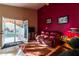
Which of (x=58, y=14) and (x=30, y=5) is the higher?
(x=30, y=5)

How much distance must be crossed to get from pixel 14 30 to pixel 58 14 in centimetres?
50

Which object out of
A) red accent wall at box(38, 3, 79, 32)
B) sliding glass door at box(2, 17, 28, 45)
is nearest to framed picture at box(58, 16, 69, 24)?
red accent wall at box(38, 3, 79, 32)

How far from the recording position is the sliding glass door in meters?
1.52

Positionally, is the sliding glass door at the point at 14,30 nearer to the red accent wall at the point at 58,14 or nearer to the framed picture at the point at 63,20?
the red accent wall at the point at 58,14

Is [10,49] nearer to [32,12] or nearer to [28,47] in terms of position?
[28,47]

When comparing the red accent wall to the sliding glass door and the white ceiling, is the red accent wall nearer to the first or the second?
the white ceiling

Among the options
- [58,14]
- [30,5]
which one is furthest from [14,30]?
[58,14]

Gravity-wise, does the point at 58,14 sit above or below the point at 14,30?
above

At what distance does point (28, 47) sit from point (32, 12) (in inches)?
14.7

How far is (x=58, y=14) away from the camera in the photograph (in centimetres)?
154

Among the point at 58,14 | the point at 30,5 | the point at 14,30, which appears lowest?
the point at 14,30

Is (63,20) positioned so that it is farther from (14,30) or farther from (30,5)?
(14,30)

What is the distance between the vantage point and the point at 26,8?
5.06 ft

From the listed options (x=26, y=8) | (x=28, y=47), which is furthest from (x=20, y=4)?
(x=28, y=47)
